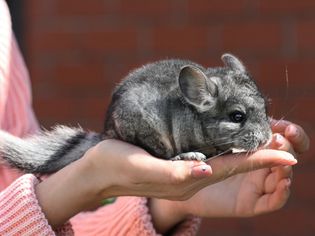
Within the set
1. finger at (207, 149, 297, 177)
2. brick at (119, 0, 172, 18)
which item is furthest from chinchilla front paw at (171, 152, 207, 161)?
brick at (119, 0, 172, 18)

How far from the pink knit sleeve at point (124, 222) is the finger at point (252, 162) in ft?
1.53

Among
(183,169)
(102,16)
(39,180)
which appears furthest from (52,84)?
(183,169)

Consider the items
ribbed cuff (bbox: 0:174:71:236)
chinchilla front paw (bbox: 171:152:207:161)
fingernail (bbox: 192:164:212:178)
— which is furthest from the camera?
ribbed cuff (bbox: 0:174:71:236)

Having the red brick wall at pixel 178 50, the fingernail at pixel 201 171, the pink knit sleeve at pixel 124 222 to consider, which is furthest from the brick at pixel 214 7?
the fingernail at pixel 201 171

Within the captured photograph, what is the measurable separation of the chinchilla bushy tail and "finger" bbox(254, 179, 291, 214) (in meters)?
0.40

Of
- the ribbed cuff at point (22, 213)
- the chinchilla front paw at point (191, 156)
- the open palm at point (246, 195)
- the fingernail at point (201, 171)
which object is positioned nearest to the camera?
the fingernail at point (201, 171)

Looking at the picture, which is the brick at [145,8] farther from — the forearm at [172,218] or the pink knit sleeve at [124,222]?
the forearm at [172,218]

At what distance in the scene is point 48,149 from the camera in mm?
1930

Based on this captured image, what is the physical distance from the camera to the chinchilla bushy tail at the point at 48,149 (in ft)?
6.26

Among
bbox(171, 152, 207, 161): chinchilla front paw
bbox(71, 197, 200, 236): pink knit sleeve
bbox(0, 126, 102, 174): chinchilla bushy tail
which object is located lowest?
bbox(71, 197, 200, 236): pink knit sleeve

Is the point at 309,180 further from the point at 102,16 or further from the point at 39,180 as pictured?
the point at 39,180

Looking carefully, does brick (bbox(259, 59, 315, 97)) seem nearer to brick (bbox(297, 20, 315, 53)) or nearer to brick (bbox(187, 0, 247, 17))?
brick (bbox(297, 20, 315, 53))

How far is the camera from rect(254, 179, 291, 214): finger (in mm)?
1962

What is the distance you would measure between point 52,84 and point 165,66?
5.19ft
